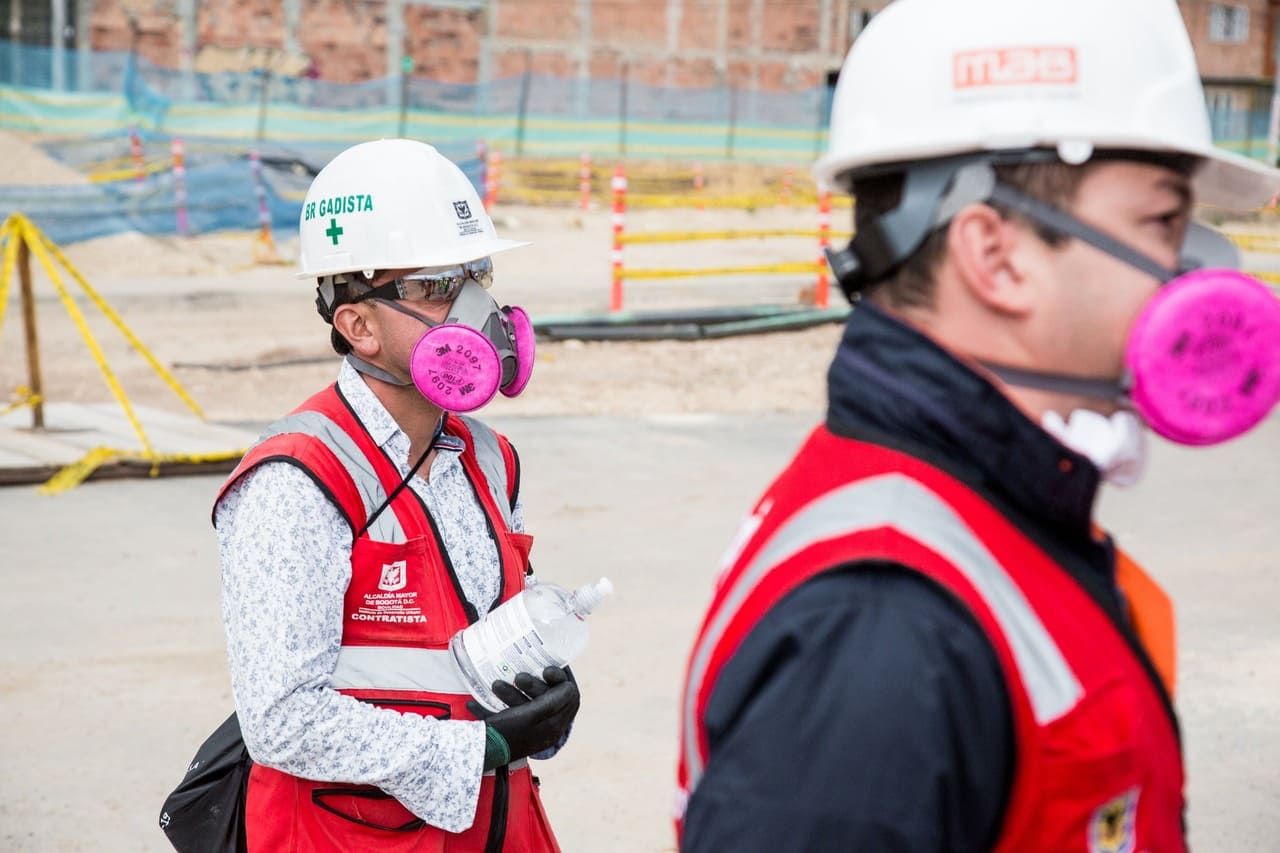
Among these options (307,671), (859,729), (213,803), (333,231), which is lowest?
(213,803)

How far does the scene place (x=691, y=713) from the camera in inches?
57.2

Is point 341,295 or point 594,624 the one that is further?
point 594,624

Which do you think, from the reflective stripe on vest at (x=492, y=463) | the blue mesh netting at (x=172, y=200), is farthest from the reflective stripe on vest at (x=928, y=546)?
the blue mesh netting at (x=172, y=200)

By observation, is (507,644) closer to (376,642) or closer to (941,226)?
(376,642)

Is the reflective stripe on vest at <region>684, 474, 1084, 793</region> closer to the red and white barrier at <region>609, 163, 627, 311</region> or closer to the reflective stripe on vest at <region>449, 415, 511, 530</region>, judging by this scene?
the reflective stripe on vest at <region>449, 415, 511, 530</region>

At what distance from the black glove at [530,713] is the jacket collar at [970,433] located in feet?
4.55

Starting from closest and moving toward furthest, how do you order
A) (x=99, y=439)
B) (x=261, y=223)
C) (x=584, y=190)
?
1. (x=99, y=439)
2. (x=261, y=223)
3. (x=584, y=190)

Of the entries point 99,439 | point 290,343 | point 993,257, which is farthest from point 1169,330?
point 290,343

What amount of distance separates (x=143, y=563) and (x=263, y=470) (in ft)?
17.1

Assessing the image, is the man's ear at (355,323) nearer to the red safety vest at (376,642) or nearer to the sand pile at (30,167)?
the red safety vest at (376,642)

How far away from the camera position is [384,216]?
115 inches

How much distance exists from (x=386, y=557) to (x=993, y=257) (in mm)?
1440

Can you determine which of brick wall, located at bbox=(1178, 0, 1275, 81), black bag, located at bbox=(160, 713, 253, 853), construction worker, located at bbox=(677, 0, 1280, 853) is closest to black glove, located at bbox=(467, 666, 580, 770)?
black bag, located at bbox=(160, 713, 253, 853)

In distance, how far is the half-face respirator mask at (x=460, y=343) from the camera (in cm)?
284
